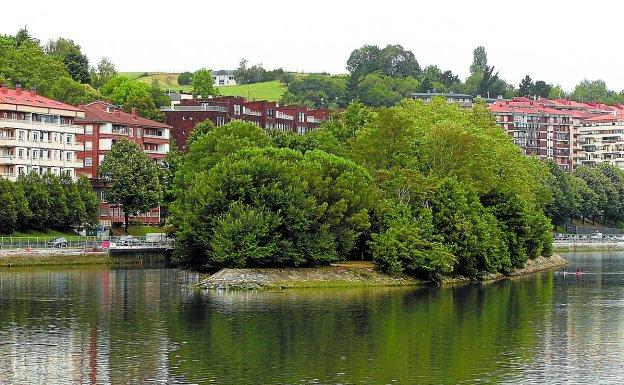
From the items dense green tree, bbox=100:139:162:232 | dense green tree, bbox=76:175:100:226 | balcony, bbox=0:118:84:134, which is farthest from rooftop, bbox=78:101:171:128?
dense green tree, bbox=76:175:100:226

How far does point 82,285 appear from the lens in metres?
108

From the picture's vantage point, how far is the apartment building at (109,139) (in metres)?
166

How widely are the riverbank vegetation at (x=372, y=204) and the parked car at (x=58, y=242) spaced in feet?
40.0

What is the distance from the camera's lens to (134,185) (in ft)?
516

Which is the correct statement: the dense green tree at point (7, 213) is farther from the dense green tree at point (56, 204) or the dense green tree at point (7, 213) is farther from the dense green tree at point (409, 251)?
the dense green tree at point (409, 251)

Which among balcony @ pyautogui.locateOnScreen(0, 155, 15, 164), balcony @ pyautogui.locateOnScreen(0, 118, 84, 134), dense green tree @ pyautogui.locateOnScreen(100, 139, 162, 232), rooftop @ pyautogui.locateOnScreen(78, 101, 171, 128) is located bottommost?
dense green tree @ pyautogui.locateOnScreen(100, 139, 162, 232)

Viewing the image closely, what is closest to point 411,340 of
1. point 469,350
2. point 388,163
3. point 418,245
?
point 469,350

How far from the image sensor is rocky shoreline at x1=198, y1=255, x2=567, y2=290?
340 ft

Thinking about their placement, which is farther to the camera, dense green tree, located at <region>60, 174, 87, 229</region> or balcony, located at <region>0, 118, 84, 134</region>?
balcony, located at <region>0, 118, 84, 134</region>

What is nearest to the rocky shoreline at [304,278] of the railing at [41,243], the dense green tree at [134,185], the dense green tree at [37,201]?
the railing at [41,243]

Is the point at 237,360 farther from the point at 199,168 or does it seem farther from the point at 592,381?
the point at 199,168

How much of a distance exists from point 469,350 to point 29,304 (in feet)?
108

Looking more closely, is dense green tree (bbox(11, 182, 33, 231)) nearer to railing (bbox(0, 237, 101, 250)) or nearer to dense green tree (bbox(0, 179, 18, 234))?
dense green tree (bbox(0, 179, 18, 234))

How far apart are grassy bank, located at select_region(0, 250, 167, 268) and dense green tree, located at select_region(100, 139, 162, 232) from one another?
18.5 meters
